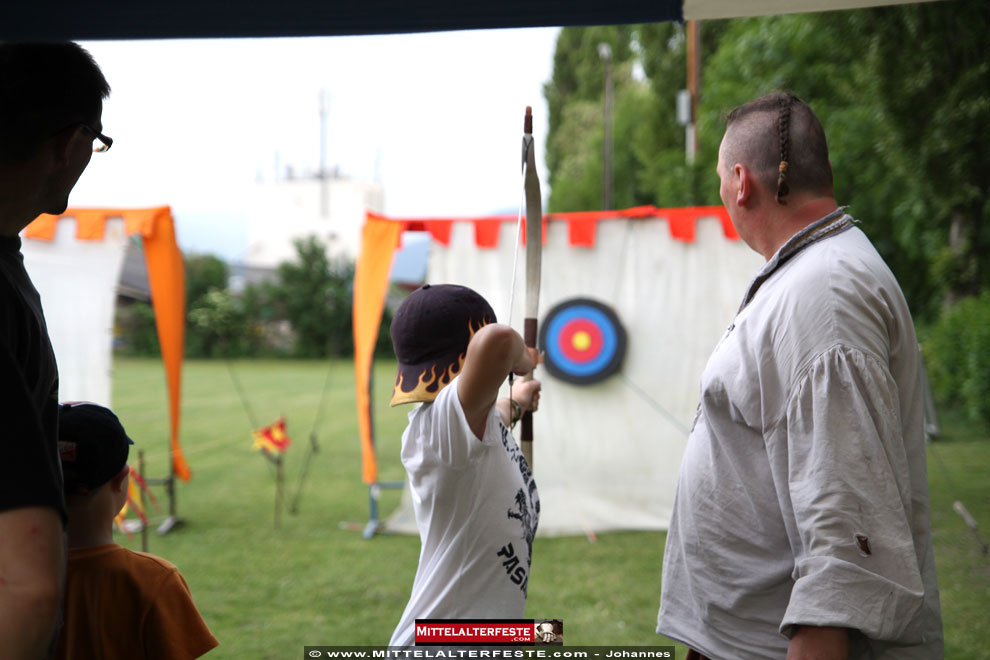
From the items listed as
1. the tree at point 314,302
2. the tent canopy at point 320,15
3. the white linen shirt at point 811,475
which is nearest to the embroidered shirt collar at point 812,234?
the white linen shirt at point 811,475

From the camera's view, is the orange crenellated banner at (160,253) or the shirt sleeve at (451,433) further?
the orange crenellated banner at (160,253)

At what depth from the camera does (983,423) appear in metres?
6.93

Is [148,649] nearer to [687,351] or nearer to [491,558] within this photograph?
[491,558]

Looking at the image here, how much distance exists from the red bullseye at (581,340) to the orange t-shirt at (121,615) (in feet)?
10.4

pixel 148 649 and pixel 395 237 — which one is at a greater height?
pixel 395 237

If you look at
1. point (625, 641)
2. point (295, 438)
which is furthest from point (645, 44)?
point (625, 641)

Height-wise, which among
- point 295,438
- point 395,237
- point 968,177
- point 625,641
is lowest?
point 295,438

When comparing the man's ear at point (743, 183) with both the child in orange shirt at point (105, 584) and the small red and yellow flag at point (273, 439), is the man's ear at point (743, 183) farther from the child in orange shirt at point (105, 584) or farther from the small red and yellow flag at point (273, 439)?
the small red and yellow flag at point (273, 439)

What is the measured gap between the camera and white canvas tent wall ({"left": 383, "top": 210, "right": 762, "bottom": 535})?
4.24 meters

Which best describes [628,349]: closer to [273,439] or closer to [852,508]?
[273,439]

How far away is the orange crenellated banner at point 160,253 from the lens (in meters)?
3.97

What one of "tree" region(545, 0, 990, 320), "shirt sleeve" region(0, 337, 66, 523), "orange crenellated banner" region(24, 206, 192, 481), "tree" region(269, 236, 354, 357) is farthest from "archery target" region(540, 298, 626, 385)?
"tree" region(269, 236, 354, 357)

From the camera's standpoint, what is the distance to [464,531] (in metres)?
1.28

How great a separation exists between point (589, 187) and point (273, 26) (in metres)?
19.2
